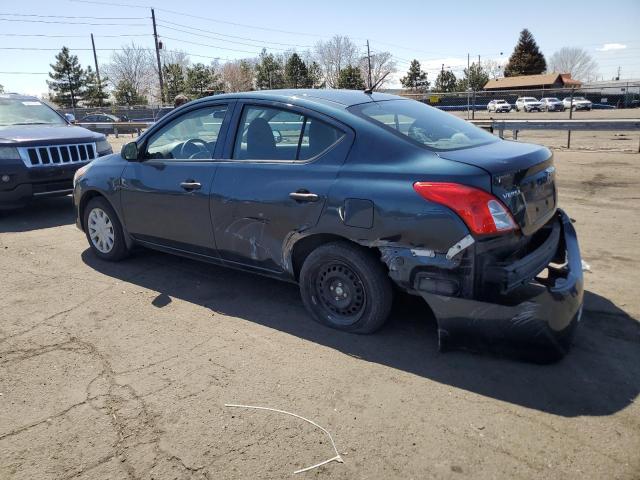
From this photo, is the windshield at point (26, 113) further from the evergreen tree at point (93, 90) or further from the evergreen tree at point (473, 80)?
the evergreen tree at point (473, 80)

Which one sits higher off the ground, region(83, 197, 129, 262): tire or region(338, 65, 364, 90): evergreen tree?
region(338, 65, 364, 90): evergreen tree

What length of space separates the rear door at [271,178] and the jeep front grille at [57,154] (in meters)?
4.52

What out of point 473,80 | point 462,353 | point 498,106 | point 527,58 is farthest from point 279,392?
point 527,58

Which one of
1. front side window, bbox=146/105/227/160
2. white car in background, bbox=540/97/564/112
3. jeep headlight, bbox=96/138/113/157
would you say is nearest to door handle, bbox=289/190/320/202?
front side window, bbox=146/105/227/160

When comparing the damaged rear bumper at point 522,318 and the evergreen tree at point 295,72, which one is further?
the evergreen tree at point 295,72

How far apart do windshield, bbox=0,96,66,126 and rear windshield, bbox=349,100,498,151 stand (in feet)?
22.5

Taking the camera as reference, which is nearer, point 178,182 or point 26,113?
point 178,182

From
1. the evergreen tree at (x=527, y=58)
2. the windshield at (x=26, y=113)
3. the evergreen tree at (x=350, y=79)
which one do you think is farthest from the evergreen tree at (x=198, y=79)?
the evergreen tree at (x=527, y=58)

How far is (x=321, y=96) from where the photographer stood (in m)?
3.90

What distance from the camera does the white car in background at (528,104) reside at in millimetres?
44688

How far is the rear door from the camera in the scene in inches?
138

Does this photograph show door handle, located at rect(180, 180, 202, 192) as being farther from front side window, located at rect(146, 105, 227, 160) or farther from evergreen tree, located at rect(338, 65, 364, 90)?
evergreen tree, located at rect(338, 65, 364, 90)

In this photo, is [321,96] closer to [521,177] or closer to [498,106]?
[521,177]

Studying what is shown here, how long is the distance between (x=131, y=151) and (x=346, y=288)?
2.57 meters
